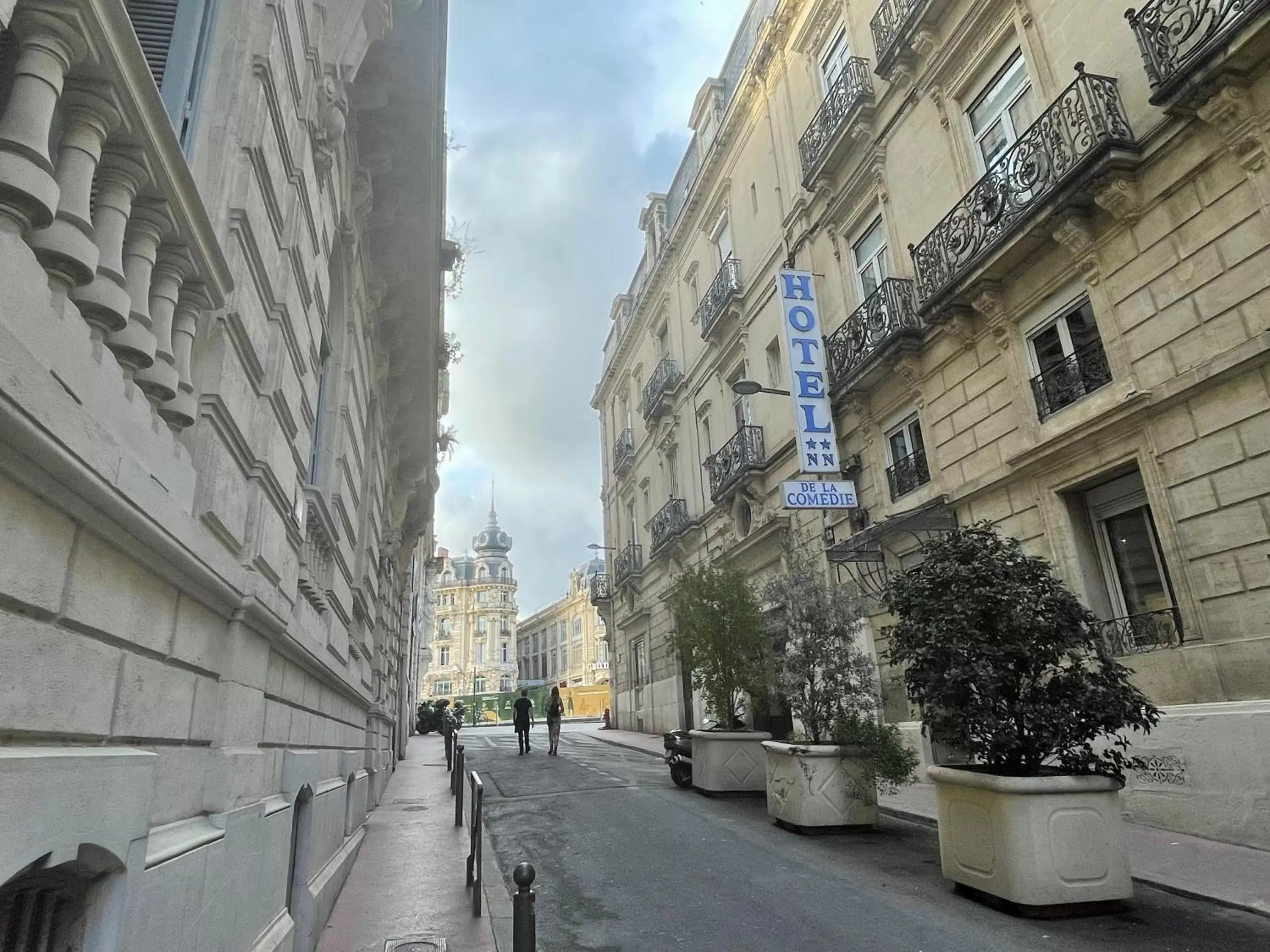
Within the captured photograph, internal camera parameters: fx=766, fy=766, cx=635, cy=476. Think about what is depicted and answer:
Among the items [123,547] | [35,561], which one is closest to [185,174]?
[123,547]

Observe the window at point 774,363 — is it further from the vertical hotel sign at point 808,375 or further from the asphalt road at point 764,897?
the asphalt road at point 764,897

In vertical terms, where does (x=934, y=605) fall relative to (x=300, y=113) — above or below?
below

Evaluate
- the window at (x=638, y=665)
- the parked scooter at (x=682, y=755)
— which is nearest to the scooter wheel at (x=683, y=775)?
the parked scooter at (x=682, y=755)

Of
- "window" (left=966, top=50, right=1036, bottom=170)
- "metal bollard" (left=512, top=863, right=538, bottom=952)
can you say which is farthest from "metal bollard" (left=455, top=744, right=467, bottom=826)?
"window" (left=966, top=50, right=1036, bottom=170)

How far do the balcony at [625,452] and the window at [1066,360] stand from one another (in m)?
20.6

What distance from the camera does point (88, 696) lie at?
2.03 meters

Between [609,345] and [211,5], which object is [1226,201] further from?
[609,345]

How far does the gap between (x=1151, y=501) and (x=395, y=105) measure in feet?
29.5

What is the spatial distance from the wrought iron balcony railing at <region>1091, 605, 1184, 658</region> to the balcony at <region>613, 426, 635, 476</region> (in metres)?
22.2

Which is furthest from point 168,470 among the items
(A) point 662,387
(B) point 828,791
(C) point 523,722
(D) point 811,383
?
(A) point 662,387

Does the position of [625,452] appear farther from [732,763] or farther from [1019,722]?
[1019,722]

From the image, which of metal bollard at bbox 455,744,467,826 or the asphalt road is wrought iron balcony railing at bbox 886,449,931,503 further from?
metal bollard at bbox 455,744,467,826

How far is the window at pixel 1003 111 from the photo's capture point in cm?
1091

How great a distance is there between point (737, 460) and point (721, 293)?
16.1 ft
